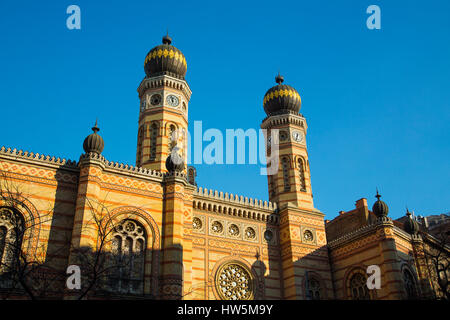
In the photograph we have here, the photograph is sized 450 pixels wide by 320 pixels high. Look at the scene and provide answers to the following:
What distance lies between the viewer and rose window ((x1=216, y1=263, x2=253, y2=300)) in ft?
73.2

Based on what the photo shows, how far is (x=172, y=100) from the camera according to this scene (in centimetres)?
2634

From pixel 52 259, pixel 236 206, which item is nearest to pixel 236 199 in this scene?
pixel 236 206

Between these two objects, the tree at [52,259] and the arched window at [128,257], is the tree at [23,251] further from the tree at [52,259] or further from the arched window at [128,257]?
the arched window at [128,257]

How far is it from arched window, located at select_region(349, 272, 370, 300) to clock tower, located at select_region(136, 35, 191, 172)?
11674 mm

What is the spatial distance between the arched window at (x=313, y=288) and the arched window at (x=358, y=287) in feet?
5.81

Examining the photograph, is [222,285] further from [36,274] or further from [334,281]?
[36,274]

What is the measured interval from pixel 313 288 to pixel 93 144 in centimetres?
1417

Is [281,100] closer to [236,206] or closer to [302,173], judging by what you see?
[302,173]

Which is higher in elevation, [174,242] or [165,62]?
[165,62]

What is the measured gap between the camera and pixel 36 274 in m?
16.9

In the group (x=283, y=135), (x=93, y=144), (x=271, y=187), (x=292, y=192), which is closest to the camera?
(x=93, y=144)

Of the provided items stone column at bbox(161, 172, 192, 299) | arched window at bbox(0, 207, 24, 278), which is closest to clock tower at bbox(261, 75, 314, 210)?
stone column at bbox(161, 172, 192, 299)

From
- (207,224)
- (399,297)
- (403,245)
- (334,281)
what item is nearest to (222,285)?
(207,224)

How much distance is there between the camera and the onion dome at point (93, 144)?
1966 centimetres
